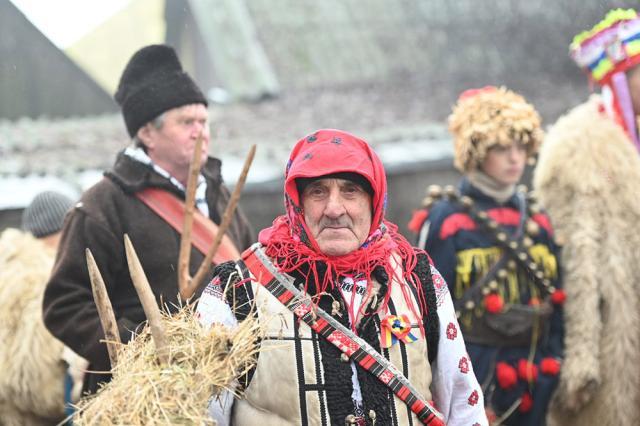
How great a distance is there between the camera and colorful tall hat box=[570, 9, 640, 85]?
185 inches

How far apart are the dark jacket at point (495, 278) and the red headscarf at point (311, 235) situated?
168cm

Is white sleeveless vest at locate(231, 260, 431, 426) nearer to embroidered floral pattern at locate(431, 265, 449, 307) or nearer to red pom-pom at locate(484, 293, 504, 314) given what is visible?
embroidered floral pattern at locate(431, 265, 449, 307)

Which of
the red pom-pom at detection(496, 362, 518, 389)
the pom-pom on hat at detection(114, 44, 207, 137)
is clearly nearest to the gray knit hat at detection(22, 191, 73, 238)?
the pom-pom on hat at detection(114, 44, 207, 137)

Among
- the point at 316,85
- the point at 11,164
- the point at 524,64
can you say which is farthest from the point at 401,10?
the point at 11,164

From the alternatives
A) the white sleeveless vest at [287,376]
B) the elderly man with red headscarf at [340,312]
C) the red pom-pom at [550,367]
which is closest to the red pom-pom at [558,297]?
the red pom-pom at [550,367]

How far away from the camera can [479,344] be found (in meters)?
4.51

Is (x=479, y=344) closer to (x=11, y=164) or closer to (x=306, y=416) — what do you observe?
(x=306, y=416)

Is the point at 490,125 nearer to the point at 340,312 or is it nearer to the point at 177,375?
the point at 340,312

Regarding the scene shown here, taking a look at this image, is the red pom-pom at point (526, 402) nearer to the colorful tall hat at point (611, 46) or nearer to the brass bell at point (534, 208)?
the brass bell at point (534, 208)

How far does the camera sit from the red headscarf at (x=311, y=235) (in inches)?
104

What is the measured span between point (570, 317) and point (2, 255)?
9.25 feet

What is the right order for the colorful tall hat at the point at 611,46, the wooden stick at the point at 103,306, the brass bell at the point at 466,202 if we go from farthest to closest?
1. the colorful tall hat at the point at 611,46
2. the brass bell at the point at 466,202
3. the wooden stick at the point at 103,306

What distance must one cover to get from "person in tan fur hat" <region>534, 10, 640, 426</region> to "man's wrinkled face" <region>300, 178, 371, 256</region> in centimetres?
216

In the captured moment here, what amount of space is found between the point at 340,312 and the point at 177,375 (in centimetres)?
54
